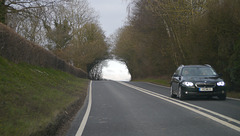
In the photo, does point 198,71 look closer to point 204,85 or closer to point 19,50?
point 204,85

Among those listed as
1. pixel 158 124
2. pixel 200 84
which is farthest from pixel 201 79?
pixel 158 124

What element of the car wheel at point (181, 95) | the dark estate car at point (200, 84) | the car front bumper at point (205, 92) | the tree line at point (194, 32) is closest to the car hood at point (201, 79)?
the dark estate car at point (200, 84)

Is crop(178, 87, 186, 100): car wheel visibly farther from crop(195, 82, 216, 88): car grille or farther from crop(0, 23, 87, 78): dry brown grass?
crop(0, 23, 87, 78): dry brown grass

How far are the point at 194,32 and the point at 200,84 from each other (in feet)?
37.8

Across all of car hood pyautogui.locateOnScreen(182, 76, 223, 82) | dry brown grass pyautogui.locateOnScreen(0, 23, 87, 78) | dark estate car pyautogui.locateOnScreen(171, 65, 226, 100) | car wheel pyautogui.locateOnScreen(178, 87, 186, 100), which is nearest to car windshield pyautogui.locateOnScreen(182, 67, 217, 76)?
dark estate car pyautogui.locateOnScreen(171, 65, 226, 100)

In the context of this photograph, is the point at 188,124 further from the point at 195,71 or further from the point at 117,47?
the point at 117,47

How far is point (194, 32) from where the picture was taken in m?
25.9

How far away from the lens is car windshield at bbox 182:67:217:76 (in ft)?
53.6

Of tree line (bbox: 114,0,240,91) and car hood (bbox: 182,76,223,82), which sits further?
tree line (bbox: 114,0,240,91)

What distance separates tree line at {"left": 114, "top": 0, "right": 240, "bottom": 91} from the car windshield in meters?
3.39

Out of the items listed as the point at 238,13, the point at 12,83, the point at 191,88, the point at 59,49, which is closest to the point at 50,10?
the point at 12,83

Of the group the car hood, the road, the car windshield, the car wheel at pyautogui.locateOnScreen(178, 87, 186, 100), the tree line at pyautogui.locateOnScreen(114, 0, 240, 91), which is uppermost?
the tree line at pyautogui.locateOnScreen(114, 0, 240, 91)

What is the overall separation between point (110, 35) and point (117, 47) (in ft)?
17.6

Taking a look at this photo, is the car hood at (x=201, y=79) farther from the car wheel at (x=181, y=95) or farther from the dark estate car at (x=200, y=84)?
the car wheel at (x=181, y=95)
